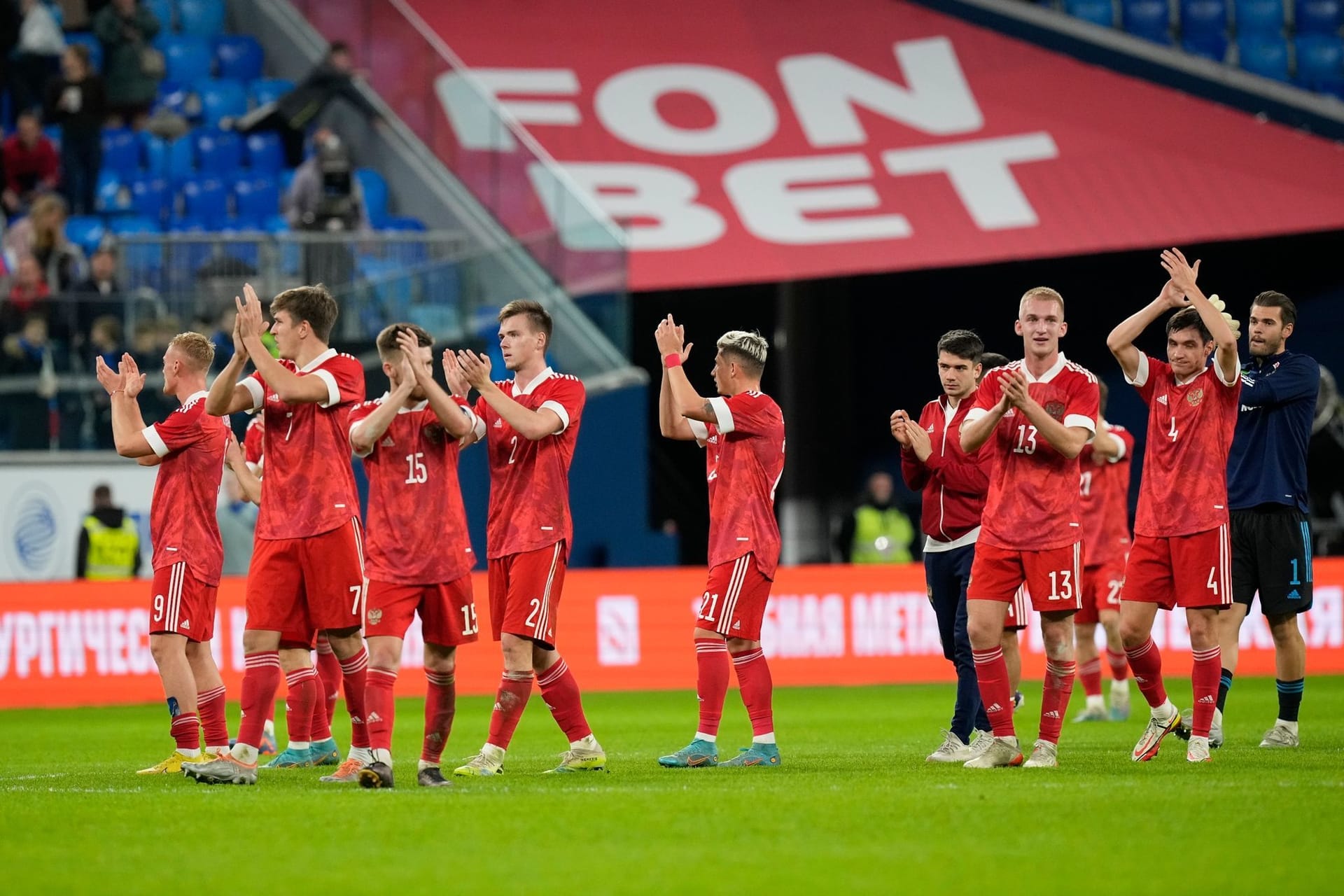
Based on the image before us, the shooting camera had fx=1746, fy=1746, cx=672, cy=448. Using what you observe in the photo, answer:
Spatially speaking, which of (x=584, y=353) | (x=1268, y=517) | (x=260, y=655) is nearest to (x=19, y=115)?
(x=584, y=353)

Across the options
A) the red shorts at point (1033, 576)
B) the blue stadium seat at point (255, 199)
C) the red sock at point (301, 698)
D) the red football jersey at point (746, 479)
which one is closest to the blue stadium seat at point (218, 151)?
the blue stadium seat at point (255, 199)

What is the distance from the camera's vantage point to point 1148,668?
959 cm

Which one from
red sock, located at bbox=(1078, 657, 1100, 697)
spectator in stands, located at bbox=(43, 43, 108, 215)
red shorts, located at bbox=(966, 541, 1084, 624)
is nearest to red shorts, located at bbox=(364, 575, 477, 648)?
red shorts, located at bbox=(966, 541, 1084, 624)

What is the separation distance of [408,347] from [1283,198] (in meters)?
15.2

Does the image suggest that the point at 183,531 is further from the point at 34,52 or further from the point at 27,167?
the point at 34,52

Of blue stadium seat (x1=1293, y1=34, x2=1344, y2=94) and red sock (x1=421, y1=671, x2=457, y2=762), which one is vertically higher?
blue stadium seat (x1=1293, y1=34, x2=1344, y2=94)

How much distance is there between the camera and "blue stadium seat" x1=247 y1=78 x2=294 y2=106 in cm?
2378

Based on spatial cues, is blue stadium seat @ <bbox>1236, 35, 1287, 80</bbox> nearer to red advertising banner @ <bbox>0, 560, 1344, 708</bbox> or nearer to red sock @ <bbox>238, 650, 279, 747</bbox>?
red advertising banner @ <bbox>0, 560, 1344, 708</bbox>

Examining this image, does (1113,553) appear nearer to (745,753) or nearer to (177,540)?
(745,753)

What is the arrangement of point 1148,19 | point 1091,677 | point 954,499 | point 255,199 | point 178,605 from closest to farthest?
point 178,605
point 954,499
point 1091,677
point 255,199
point 1148,19

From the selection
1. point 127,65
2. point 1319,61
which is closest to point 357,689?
point 127,65

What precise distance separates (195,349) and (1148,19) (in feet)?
63.0

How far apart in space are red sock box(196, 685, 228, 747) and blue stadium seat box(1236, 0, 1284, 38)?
2112cm

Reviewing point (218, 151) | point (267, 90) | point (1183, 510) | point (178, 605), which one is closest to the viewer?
point (1183, 510)
